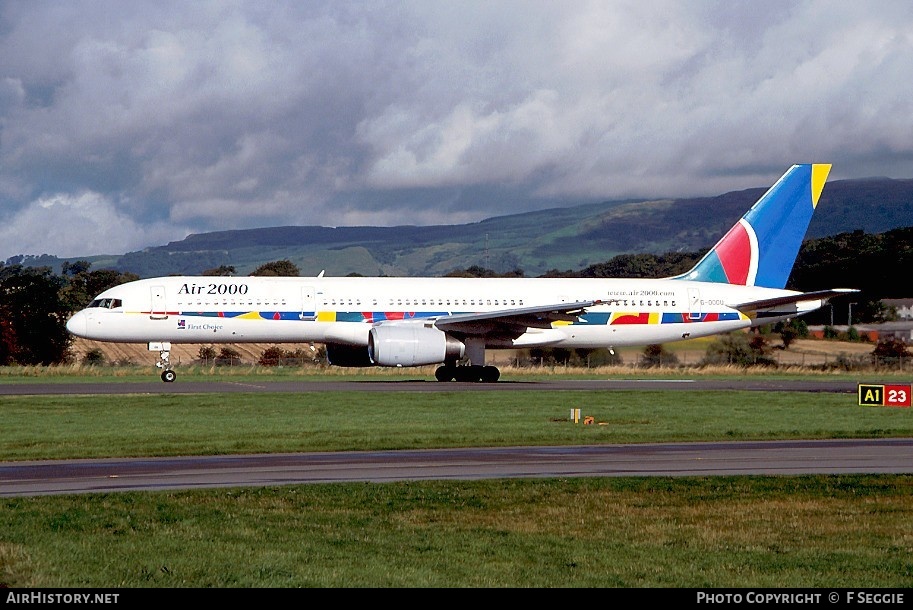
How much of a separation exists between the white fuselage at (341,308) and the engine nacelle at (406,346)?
2.45 m

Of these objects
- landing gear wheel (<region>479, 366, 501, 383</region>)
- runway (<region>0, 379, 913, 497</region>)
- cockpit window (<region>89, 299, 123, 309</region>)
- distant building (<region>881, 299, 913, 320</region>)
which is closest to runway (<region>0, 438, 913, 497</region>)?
runway (<region>0, 379, 913, 497</region>)

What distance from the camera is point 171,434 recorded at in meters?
27.1

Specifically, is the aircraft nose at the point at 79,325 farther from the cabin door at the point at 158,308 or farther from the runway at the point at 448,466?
the runway at the point at 448,466

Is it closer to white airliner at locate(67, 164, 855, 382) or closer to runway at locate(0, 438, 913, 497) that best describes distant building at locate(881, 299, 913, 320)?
white airliner at locate(67, 164, 855, 382)

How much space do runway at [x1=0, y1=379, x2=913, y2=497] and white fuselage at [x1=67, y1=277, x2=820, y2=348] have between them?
23.7m

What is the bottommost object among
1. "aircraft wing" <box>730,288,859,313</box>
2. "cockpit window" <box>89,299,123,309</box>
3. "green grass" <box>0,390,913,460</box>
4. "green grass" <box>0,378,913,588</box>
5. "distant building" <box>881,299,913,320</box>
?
"green grass" <box>0,378,913,588</box>

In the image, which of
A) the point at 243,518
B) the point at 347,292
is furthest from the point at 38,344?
the point at 243,518

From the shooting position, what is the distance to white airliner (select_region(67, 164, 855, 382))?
47312 mm

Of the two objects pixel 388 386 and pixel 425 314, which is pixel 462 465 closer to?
pixel 388 386

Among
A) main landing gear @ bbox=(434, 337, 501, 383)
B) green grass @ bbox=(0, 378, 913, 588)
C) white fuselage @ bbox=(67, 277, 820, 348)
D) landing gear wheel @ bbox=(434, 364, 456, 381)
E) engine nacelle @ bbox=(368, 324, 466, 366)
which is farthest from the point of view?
landing gear wheel @ bbox=(434, 364, 456, 381)
